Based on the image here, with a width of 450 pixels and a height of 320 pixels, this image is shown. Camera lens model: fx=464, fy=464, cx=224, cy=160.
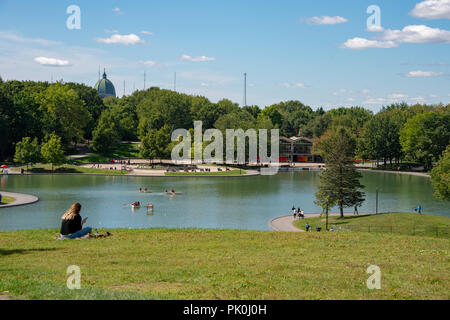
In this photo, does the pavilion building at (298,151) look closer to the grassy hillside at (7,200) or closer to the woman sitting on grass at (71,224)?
the grassy hillside at (7,200)

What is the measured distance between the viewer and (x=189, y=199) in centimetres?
5966

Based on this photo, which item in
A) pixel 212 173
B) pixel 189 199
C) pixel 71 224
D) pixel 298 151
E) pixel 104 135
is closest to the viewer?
pixel 71 224

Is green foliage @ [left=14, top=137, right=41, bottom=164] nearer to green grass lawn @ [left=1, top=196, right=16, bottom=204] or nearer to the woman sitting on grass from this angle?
green grass lawn @ [left=1, top=196, right=16, bottom=204]

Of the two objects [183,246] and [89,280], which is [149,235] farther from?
[89,280]

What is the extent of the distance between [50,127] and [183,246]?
3690 inches

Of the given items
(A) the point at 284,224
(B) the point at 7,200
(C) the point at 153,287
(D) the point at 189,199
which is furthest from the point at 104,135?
(C) the point at 153,287

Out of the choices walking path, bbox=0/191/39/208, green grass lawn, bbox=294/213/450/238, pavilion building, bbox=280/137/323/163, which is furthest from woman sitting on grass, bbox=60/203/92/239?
pavilion building, bbox=280/137/323/163

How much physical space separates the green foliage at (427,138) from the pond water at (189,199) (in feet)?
37.6

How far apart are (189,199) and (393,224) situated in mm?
26613

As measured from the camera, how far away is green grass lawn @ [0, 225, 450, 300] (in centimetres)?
1298

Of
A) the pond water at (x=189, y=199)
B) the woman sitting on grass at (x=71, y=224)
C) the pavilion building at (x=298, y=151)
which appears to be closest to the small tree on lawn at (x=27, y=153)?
→ the pond water at (x=189, y=199)

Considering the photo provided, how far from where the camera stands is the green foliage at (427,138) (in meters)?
102

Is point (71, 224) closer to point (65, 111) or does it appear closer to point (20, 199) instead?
point (20, 199)

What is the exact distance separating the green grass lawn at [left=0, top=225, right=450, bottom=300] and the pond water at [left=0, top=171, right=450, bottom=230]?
58.0 ft
